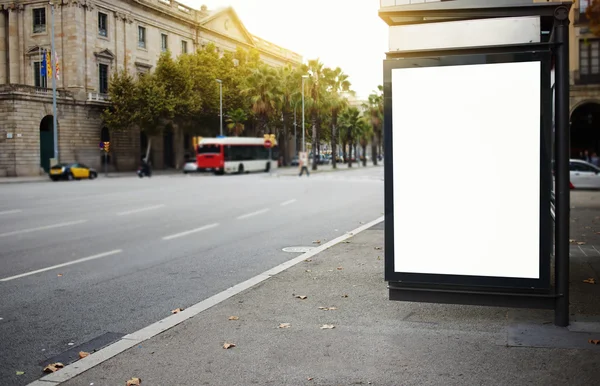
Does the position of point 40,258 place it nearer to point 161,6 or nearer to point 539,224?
point 539,224

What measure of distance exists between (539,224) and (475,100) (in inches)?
45.5

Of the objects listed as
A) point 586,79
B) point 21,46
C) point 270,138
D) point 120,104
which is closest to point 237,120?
point 270,138

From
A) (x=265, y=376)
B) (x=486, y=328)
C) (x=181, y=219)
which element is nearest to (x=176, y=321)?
(x=265, y=376)

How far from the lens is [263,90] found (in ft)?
197

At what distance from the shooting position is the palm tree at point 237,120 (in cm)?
6173

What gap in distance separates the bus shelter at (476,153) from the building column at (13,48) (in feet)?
191

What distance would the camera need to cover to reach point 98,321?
6633mm

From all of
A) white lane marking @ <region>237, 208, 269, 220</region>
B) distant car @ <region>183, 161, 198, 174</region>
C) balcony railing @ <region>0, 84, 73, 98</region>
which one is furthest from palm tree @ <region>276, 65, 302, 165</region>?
white lane marking @ <region>237, 208, 269, 220</region>

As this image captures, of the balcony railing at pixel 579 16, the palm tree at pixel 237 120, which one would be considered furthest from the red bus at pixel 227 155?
the balcony railing at pixel 579 16

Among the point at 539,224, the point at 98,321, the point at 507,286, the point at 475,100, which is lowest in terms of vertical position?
the point at 98,321

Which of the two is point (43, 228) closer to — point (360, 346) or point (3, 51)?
point (360, 346)

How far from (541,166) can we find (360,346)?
→ 6.89ft

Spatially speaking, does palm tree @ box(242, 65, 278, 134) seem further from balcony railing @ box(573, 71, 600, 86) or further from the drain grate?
the drain grate

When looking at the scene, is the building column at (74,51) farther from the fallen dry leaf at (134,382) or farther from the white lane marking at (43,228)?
the fallen dry leaf at (134,382)
